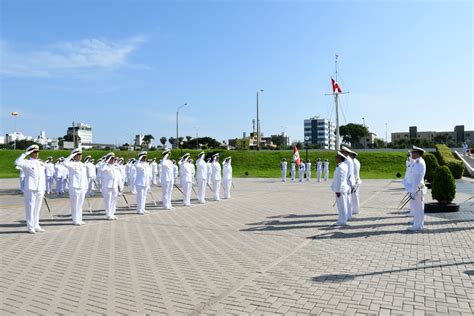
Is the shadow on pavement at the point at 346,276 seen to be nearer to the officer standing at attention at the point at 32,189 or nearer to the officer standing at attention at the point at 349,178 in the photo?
the officer standing at attention at the point at 349,178

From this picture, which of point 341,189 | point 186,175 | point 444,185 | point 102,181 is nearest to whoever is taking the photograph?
point 341,189

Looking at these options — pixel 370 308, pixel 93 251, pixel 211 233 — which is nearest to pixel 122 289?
pixel 93 251

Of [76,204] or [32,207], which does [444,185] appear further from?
[32,207]

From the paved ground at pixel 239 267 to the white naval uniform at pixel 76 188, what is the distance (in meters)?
0.46

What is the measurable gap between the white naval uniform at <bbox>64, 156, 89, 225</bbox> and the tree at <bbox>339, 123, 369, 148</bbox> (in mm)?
115321

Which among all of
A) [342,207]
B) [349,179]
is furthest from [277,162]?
[342,207]

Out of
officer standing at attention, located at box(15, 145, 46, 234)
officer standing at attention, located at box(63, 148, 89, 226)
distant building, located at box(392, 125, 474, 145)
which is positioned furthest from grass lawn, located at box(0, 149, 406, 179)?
distant building, located at box(392, 125, 474, 145)

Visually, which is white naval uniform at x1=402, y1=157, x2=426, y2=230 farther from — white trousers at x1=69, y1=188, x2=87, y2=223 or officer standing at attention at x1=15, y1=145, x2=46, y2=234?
officer standing at attention at x1=15, y1=145, x2=46, y2=234

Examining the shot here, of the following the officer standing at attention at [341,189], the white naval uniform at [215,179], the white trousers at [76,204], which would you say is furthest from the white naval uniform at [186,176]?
the officer standing at attention at [341,189]

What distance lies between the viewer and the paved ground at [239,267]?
515 cm

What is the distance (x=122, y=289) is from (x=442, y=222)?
9631mm

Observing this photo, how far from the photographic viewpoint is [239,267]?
6934mm

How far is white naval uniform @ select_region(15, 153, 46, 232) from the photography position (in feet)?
33.9

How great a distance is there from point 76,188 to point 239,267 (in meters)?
6.86
